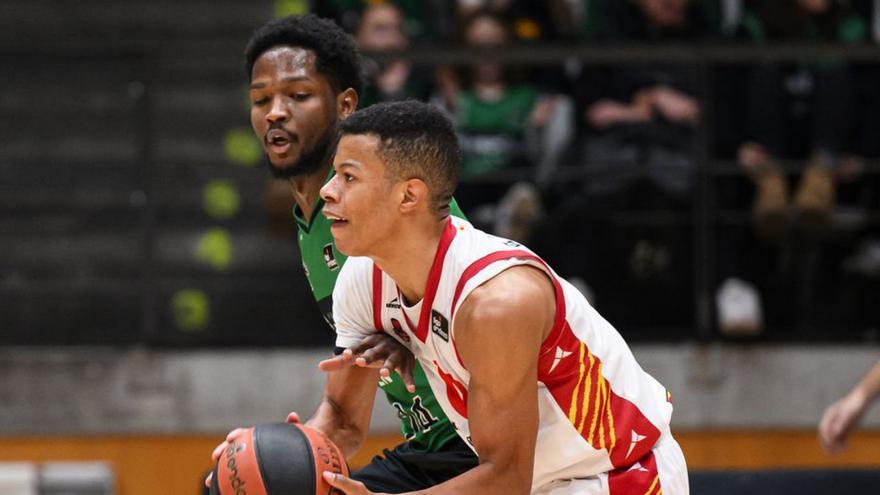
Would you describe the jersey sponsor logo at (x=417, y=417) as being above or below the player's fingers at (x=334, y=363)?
below

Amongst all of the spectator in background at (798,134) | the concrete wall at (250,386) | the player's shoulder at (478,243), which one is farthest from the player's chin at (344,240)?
the spectator in background at (798,134)

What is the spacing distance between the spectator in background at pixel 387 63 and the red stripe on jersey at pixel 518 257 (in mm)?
3631

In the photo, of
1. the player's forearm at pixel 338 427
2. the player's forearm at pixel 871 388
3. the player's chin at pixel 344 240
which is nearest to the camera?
the player's chin at pixel 344 240

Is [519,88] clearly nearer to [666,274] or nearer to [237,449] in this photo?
[666,274]

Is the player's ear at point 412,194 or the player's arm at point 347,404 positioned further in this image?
the player's arm at point 347,404

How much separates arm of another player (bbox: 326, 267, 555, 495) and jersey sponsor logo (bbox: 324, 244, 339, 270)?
3.31 ft

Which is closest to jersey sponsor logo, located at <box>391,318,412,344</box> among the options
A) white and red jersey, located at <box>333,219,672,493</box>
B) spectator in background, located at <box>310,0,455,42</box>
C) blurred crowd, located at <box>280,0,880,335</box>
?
white and red jersey, located at <box>333,219,672,493</box>

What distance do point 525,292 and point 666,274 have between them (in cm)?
399

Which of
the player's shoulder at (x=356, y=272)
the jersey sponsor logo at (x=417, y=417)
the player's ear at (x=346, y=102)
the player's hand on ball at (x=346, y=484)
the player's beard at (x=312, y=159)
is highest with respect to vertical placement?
the player's ear at (x=346, y=102)

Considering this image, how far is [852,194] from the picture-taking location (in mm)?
7262

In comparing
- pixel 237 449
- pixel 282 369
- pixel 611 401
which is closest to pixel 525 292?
pixel 611 401

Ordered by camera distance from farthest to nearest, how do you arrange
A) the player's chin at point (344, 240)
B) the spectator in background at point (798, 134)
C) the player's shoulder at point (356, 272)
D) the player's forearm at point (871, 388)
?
the spectator in background at point (798, 134), the player's forearm at point (871, 388), the player's shoulder at point (356, 272), the player's chin at point (344, 240)

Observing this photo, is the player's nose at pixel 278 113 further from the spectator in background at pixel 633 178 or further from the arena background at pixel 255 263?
the spectator in background at pixel 633 178

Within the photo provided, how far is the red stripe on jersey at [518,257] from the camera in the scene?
3.50 metres
